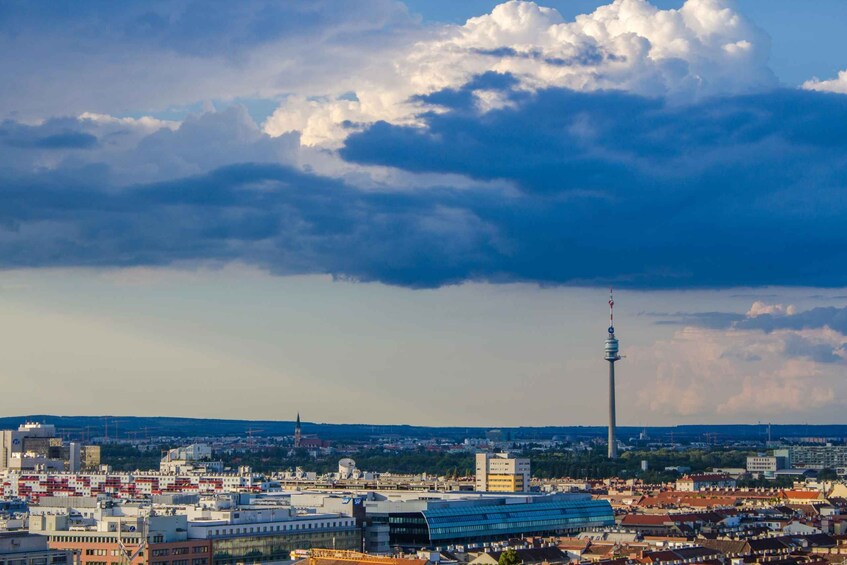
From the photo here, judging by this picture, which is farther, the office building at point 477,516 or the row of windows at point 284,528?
the office building at point 477,516

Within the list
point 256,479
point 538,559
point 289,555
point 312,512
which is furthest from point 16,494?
point 538,559

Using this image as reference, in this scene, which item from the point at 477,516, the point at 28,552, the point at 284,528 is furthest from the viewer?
the point at 477,516

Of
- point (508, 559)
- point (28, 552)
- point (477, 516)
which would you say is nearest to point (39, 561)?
point (28, 552)

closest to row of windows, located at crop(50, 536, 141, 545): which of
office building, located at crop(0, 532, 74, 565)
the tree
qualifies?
office building, located at crop(0, 532, 74, 565)

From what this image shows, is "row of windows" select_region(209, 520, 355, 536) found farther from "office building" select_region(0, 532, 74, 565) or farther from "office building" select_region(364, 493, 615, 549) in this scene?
"office building" select_region(0, 532, 74, 565)

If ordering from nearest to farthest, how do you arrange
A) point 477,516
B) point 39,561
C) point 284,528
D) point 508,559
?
1. point 39,561
2. point 508,559
3. point 284,528
4. point 477,516

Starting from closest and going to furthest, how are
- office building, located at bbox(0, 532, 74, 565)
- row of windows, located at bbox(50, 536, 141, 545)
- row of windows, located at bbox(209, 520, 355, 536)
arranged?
office building, located at bbox(0, 532, 74, 565), row of windows, located at bbox(50, 536, 141, 545), row of windows, located at bbox(209, 520, 355, 536)

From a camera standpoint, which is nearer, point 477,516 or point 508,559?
point 508,559

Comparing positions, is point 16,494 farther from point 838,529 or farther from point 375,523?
point 838,529

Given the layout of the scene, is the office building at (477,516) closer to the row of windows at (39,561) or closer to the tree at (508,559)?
the tree at (508,559)

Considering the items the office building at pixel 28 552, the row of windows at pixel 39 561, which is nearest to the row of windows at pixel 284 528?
the office building at pixel 28 552

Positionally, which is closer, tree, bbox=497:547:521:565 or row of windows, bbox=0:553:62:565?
row of windows, bbox=0:553:62:565

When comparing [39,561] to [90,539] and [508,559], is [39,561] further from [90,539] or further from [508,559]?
[508,559]
